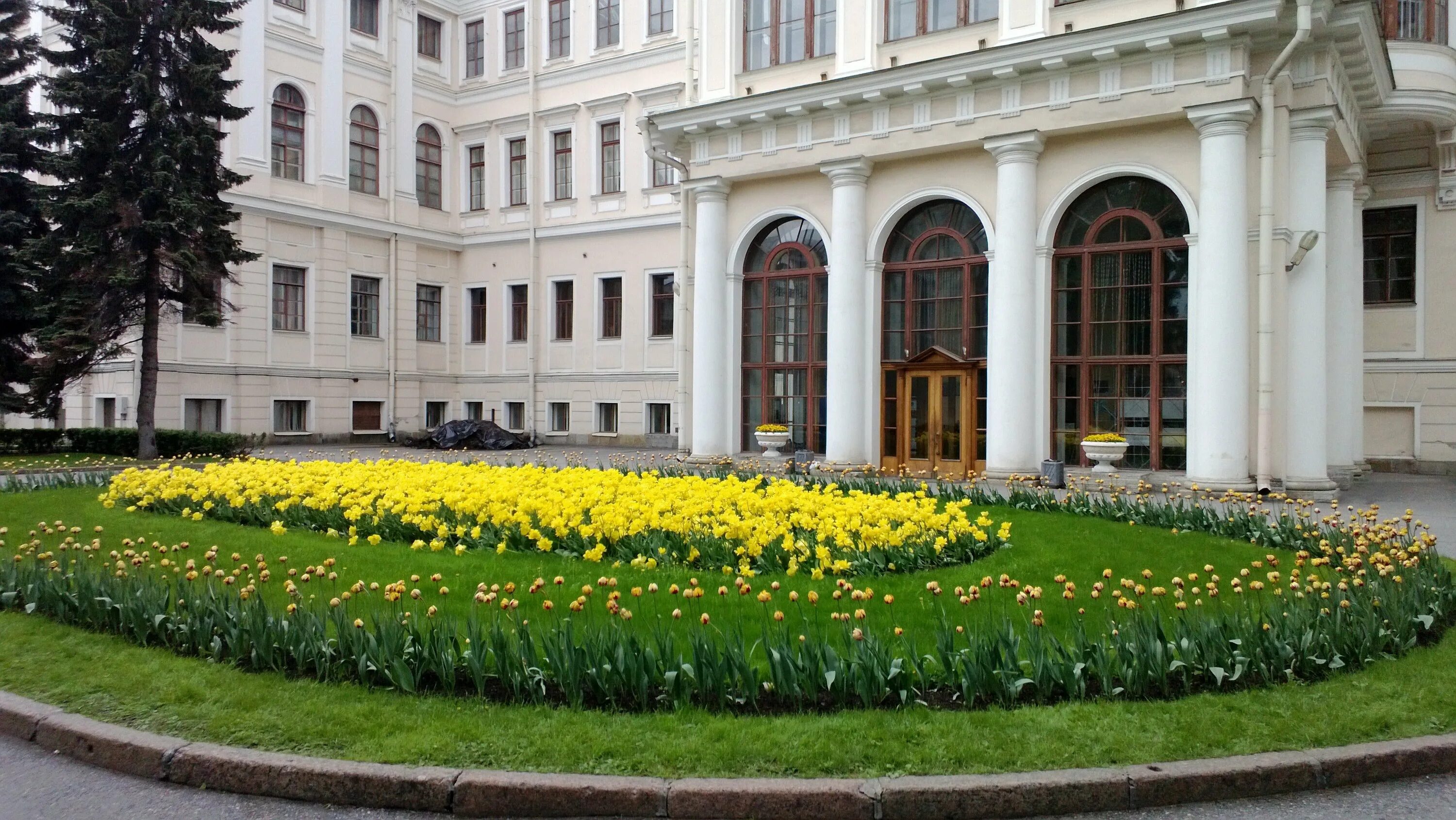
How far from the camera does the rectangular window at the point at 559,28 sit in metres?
36.7

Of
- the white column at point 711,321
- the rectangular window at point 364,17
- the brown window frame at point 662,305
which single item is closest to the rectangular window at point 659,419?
the brown window frame at point 662,305

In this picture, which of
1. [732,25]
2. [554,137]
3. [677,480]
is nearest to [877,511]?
[677,480]

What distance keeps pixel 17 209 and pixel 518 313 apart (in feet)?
52.2

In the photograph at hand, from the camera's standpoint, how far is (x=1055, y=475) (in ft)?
60.6

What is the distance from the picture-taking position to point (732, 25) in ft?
78.1

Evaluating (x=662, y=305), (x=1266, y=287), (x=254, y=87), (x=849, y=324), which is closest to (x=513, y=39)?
(x=254, y=87)

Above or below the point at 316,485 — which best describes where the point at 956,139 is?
above

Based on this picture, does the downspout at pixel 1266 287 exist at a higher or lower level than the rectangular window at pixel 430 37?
lower

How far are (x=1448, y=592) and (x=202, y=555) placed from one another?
10.4 m

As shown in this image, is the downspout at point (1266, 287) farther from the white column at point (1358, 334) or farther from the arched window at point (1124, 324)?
the white column at point (1358, 334)

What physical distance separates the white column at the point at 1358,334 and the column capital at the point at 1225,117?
200 inches

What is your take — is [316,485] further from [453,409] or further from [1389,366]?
[453,409]

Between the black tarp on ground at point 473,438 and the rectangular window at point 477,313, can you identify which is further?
the rectangular window at point 477,313

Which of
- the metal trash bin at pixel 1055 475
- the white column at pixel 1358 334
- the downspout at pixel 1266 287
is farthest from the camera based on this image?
the white column at pixel 1358 334
